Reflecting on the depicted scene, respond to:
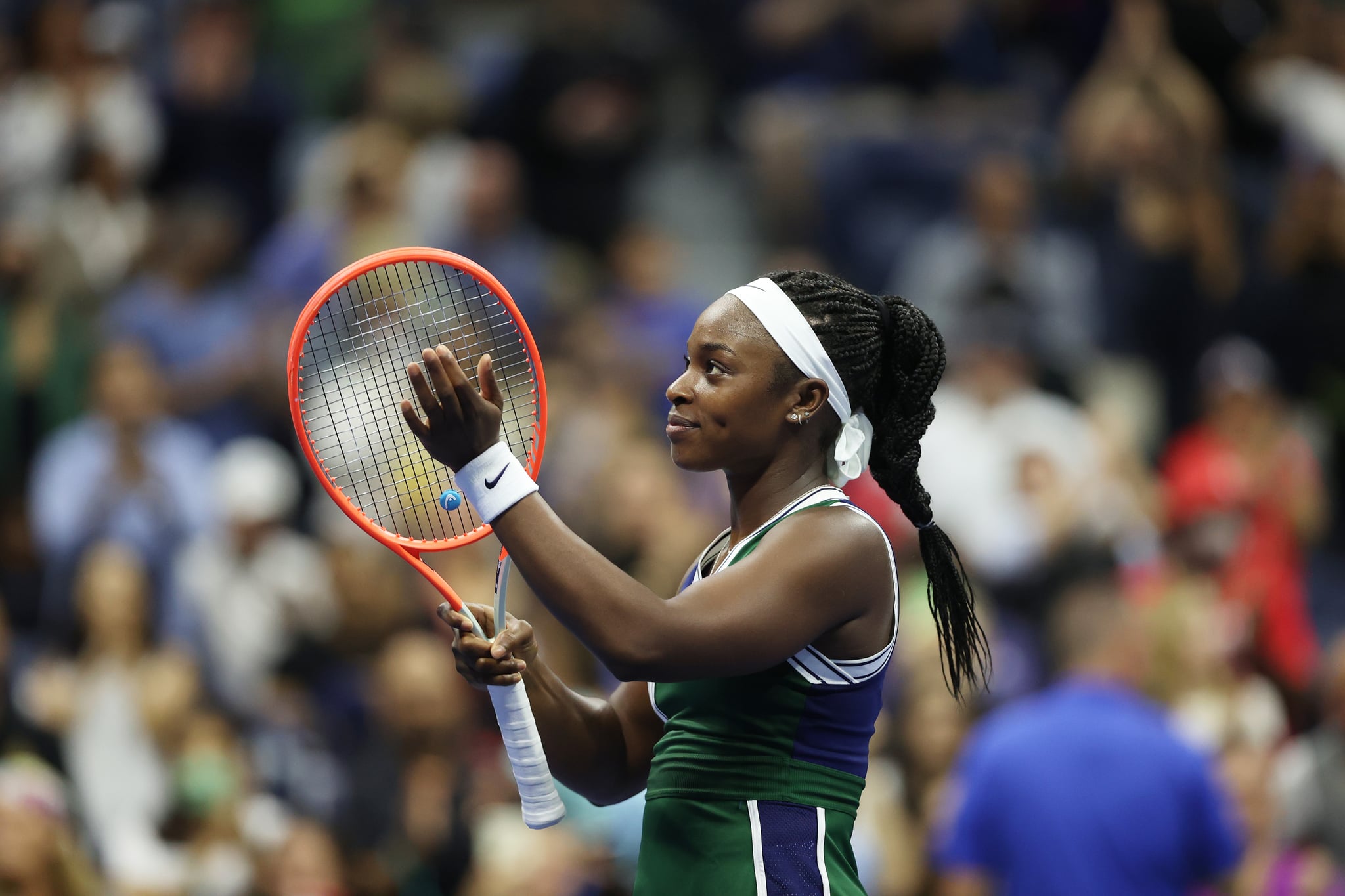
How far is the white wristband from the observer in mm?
2648

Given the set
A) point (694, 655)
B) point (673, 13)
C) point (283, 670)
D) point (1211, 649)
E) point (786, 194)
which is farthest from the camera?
point (673, 13)

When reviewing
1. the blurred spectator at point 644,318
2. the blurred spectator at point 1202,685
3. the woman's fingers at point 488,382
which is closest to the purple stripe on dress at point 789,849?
the woman's fingers at point 488,382

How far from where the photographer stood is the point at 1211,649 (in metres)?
6.60

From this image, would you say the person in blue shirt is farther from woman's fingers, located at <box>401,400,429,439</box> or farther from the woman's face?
woman's fingers, located at <box>401,400,429,439</box>

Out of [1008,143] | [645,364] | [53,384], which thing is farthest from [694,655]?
[1008,143]

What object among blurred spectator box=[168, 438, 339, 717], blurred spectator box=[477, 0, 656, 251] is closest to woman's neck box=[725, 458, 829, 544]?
blurred spectator box=[168, 438, 339, 717]

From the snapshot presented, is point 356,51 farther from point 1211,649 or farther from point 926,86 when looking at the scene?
point 1211,649

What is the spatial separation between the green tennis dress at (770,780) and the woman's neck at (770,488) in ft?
0.13

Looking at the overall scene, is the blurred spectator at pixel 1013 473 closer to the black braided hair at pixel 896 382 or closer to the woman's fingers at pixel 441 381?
the black braided hair at pixel 896 382

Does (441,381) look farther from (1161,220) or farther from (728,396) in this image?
(1161,220)

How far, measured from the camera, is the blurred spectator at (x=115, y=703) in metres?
6.74

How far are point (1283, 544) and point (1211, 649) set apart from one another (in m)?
1.36

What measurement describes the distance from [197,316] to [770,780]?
634 centimetres

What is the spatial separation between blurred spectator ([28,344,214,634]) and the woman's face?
5052 mm
